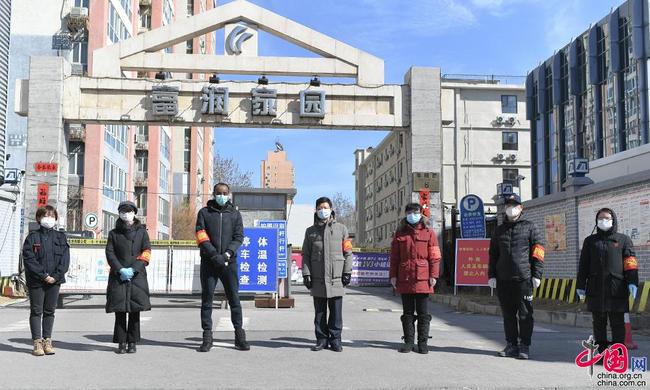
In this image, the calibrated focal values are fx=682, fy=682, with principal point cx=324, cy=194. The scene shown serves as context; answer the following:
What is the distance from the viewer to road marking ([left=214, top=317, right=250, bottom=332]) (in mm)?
10469

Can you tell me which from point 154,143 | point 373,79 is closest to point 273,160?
point 154,143

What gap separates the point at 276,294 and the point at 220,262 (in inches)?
317

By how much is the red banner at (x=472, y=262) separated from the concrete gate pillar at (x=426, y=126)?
451 centimetres

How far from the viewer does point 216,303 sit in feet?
55.3

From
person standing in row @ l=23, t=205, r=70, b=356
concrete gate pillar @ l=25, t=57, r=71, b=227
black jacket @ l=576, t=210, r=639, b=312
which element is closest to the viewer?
black jacket @ l=576, t=210, r=639, b=312

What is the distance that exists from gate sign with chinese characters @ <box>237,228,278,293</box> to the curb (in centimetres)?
459

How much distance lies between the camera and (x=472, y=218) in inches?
757

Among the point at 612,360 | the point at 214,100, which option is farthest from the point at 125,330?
the point at 214,100

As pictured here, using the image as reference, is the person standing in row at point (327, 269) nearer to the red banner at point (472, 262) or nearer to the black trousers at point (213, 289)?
the black trousers at point (213, 289)

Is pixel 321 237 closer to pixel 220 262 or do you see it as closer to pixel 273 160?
pixel 220 262

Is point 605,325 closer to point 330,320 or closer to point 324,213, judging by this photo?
point 330,320

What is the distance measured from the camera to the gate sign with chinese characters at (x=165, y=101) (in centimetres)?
2166

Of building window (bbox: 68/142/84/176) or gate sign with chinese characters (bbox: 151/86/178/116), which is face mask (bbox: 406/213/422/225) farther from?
building window (bbox: 68/142/84/176)

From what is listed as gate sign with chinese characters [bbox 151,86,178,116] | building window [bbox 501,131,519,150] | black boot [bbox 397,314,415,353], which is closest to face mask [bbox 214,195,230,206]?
black boot [bbox 397,314,415,353]
